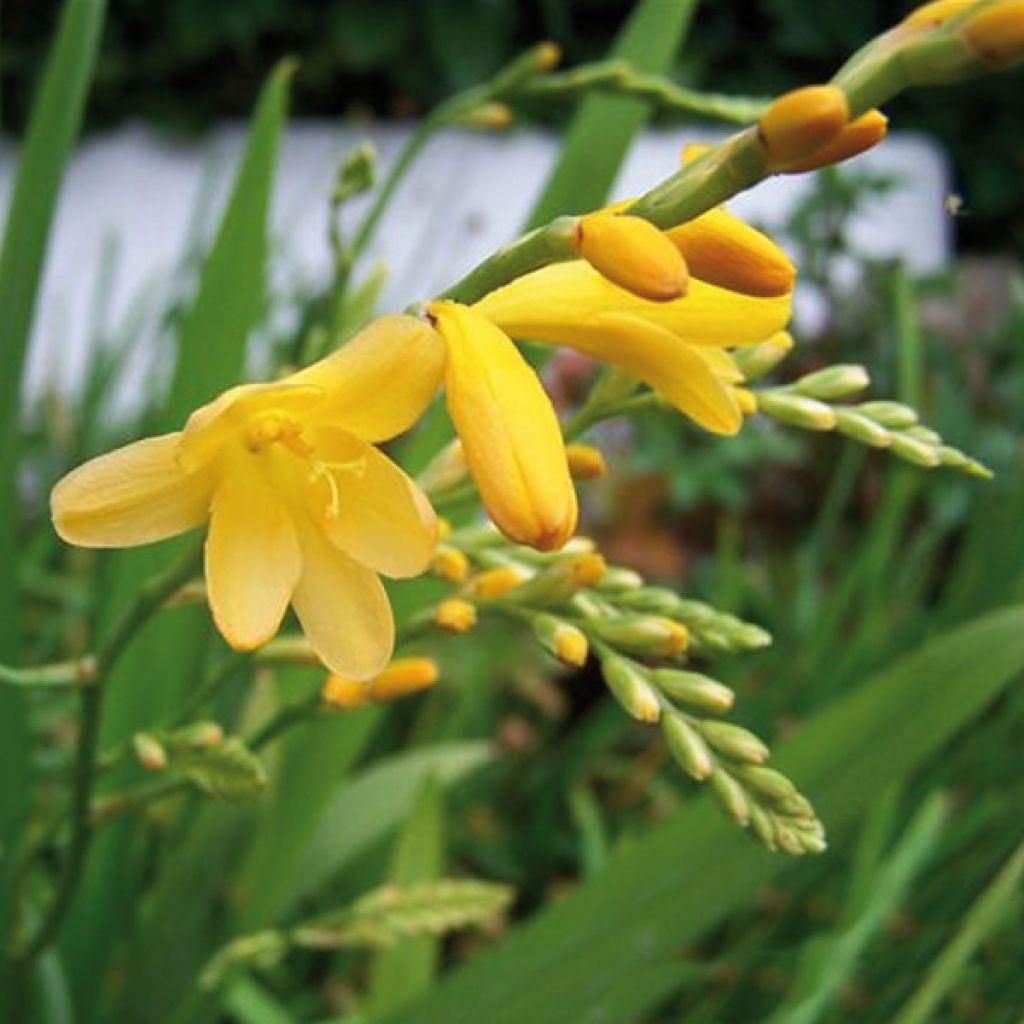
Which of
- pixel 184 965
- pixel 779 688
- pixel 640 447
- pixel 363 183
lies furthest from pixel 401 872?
pixel 640 447

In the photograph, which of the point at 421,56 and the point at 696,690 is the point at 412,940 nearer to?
the point at 696,690

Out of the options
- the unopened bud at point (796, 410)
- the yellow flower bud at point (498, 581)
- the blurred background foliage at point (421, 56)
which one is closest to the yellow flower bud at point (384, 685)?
the yellow flower bud at point (498, 581)

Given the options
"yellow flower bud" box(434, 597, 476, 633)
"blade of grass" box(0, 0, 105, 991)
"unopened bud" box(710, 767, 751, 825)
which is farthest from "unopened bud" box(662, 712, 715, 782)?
"blade of grass" box(0, 0, 105, 991)

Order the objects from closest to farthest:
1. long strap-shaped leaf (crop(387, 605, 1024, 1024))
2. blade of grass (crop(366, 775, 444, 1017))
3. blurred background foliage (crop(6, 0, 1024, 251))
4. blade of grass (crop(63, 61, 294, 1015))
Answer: long strap-shaped leaf (crop(387, 605, 1024, 1024)) → blade of grass (crop(63, 61, 294, 1015)) → blade of grass (crop(366, 775, 444, 1017)) → blurred background foliage (crop(6, 0, 1024, 251))

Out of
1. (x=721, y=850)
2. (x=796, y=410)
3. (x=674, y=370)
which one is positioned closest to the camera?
(x=674, y=370)

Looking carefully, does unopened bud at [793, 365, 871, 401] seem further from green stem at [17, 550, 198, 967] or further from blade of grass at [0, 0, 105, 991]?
blade of grass at [0, 0, 105, 991]

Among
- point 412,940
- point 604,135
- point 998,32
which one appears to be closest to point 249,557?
point 998,32

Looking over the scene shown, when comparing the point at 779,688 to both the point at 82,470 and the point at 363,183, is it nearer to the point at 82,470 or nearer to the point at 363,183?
the point at 363,183

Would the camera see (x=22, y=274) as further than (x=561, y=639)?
Yes
